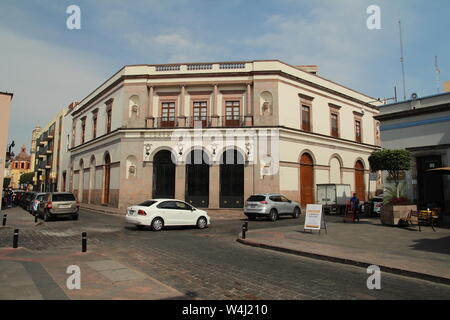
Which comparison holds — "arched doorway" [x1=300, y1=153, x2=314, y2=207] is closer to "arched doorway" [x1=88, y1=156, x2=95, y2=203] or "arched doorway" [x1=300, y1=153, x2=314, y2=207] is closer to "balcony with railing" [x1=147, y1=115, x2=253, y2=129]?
"balcony with railing" [x1=147, y1=115, x2=253, y2=129]

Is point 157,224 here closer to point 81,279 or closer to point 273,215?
point 273,215

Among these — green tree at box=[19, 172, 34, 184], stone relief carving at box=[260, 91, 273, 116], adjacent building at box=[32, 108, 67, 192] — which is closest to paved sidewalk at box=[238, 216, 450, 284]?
stone relief carving at box=[260, 91, 273, 116]

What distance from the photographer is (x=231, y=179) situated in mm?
26750

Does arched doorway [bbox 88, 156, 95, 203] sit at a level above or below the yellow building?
below

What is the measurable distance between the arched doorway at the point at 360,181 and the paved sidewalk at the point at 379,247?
19.6 metres

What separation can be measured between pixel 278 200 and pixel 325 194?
671 cm

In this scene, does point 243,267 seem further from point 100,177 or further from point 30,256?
point 100,177

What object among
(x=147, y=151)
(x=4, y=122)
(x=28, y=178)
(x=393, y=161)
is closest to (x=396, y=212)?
(x=393, y=161)

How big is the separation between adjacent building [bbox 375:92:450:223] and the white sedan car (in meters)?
11.7

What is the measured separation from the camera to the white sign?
44.7 ft

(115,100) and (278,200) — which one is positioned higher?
(115,100)

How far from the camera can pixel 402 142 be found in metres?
18.7

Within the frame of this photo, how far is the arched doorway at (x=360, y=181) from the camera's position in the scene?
33.8 meters

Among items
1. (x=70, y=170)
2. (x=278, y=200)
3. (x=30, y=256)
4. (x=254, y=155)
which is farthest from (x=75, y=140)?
(x=30, y=256)
